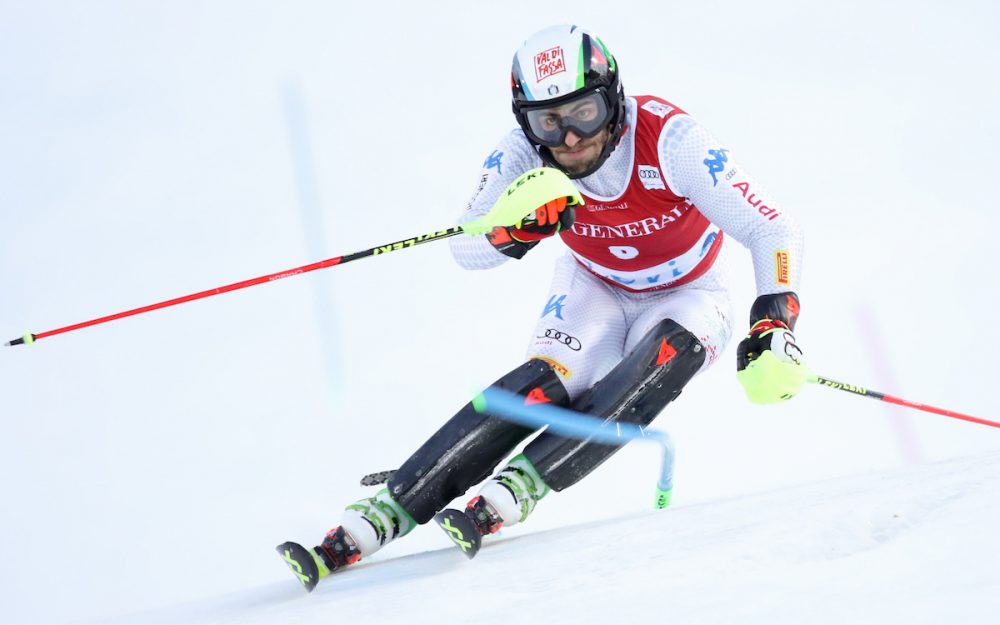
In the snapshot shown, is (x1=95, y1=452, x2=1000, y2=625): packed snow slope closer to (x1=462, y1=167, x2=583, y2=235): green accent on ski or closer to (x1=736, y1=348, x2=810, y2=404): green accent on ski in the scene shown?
(x1=736, y1=348, x2=810, y2=404): green accent on ski

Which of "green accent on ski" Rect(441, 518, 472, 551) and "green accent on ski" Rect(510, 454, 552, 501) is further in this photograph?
"green accent on ski" Rect(510, 454, 552, 501)

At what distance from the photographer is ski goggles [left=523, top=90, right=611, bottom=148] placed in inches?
128

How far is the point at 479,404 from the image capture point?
10.6 ft

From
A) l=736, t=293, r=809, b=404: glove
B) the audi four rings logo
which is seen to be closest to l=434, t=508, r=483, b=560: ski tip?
the audi four rings logo

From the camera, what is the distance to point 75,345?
6133 millimetres

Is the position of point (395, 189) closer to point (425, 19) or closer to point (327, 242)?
point (327, 242)

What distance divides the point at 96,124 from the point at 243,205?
1.23 metres

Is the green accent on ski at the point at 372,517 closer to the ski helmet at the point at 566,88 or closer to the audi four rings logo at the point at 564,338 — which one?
the audi four rings logo at the point at 564,338

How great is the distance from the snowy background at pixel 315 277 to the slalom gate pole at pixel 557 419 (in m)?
1.95

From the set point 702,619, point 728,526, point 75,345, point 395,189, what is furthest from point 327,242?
point 702,619

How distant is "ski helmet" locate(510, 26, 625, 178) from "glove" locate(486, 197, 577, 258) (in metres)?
0.30

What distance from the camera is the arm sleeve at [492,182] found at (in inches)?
136

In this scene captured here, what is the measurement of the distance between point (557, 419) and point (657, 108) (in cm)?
113

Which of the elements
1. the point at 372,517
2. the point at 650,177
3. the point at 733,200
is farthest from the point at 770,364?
the point at 372,517
